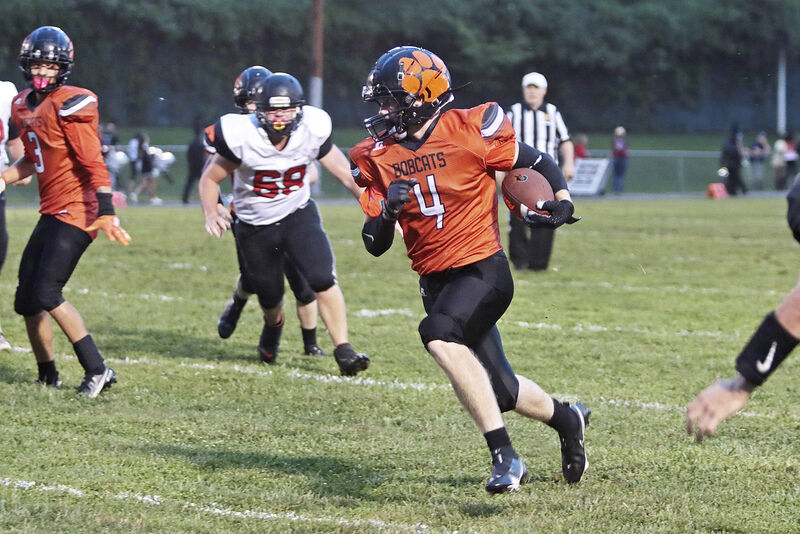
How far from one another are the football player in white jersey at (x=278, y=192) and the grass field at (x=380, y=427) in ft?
1.54

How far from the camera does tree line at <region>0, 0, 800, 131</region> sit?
39.1m

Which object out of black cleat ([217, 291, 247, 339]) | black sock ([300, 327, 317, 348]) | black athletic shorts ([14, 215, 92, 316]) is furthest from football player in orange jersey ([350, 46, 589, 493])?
black cleat ([217, 291, 247, 339])

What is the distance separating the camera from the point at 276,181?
23.0ft

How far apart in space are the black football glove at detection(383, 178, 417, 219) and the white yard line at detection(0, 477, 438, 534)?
1115 millimetres

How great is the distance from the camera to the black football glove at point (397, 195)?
14.2 feet

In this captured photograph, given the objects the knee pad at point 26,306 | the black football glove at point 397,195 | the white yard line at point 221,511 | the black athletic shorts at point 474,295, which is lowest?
the knee pad at point 26,306

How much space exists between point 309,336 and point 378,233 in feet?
10.5

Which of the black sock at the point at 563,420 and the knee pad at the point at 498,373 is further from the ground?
the knee pad at the point at 498,373

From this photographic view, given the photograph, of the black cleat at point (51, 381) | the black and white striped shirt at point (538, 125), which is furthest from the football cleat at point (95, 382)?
the black and white striped shirt at point (538, 125)

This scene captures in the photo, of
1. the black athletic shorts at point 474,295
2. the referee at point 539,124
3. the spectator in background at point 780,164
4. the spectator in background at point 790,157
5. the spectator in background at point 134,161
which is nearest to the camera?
the black athletic shorts at point 474,295

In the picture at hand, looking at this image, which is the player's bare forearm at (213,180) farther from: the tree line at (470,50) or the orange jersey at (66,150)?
the tree line at (470,50)

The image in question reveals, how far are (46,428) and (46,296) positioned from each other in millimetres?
920

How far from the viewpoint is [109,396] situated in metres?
6.25

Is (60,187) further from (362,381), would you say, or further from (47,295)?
(362,381)
